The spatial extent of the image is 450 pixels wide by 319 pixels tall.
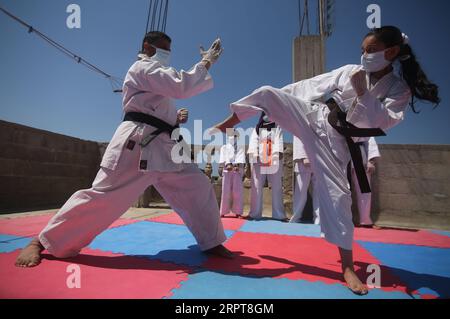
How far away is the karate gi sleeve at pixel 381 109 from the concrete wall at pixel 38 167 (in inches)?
256

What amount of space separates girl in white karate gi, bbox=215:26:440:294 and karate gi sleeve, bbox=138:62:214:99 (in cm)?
32

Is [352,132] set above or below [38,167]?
above

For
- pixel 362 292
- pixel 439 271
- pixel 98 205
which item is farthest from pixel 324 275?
pixel 98 205

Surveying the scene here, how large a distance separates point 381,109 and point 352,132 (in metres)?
0.24

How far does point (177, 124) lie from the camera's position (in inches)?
93.0

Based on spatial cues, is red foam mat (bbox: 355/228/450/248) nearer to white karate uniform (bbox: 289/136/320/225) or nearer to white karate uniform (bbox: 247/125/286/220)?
white karate uniform (bbox: 289/136/320/225)

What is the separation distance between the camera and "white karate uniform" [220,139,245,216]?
5.89 metres

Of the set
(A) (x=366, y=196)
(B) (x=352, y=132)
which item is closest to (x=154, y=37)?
(B) (x=352, y=132)

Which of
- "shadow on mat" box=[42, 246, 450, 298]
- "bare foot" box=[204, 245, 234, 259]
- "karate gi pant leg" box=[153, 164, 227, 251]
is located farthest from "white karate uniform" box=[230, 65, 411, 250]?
"bare foot" box=[204, 245, 234, 259]

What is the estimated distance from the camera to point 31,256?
6.43 ft

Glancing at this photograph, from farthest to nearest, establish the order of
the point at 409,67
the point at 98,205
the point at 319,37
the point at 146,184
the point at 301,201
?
the point at 319,37
the point at 301,201
the point at 146,184
the point at 98,205
the point at 409,67

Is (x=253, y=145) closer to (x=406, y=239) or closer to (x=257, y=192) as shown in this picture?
(x=257, y=192)

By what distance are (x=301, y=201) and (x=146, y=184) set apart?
3.92 m
